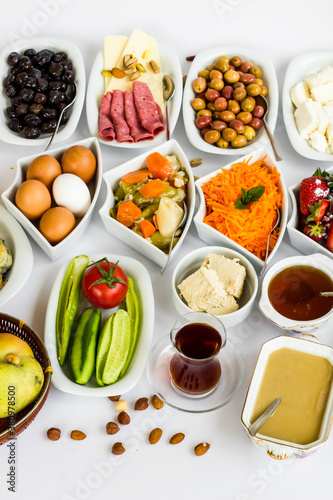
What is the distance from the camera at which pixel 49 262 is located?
1610mm

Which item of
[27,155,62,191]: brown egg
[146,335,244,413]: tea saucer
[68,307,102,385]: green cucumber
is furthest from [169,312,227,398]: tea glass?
[27,155,62,191]: brown egg

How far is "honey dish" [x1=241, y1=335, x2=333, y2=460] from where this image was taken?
122 cm

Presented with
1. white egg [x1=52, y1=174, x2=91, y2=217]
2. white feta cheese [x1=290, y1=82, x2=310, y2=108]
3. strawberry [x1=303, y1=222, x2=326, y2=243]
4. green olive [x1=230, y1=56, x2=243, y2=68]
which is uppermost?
green olive [x1=230, y1=56, x2=243, y2=68]

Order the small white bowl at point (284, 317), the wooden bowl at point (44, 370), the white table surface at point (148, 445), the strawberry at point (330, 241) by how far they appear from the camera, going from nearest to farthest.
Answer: the wooden bowl at point (44, 370) → the white table surface at point (148, 445) → the small white bowl at point (284, 317) → the strawberry at point (330, 241)

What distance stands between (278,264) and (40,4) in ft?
5.23

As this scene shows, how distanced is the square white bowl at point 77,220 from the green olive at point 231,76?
0.58 metres

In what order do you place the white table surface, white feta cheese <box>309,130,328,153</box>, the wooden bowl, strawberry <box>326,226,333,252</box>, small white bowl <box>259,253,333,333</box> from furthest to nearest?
white feta cheese <box>309,130,328,153</box> < strawberry <box>326,226,333,252</box> < small white bowl <box>259,253,333,333</box> < the white table surface < the wooden bowl

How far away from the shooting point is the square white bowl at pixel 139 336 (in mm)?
1305

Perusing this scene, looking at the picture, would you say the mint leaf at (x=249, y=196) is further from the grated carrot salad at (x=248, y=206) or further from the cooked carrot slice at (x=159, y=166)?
the cooked carrot slice at (x=159, y=166)

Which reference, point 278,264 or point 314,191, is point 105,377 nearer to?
point 278,264

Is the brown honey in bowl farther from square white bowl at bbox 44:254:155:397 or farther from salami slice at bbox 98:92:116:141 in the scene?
salami slice at bbox 98:92:116:141

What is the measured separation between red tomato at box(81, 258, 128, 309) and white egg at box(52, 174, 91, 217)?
23 centimetres

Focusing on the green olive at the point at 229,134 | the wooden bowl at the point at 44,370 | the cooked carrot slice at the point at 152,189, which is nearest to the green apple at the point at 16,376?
the wooden bowl at the point at 44,370

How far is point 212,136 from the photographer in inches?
69.6
